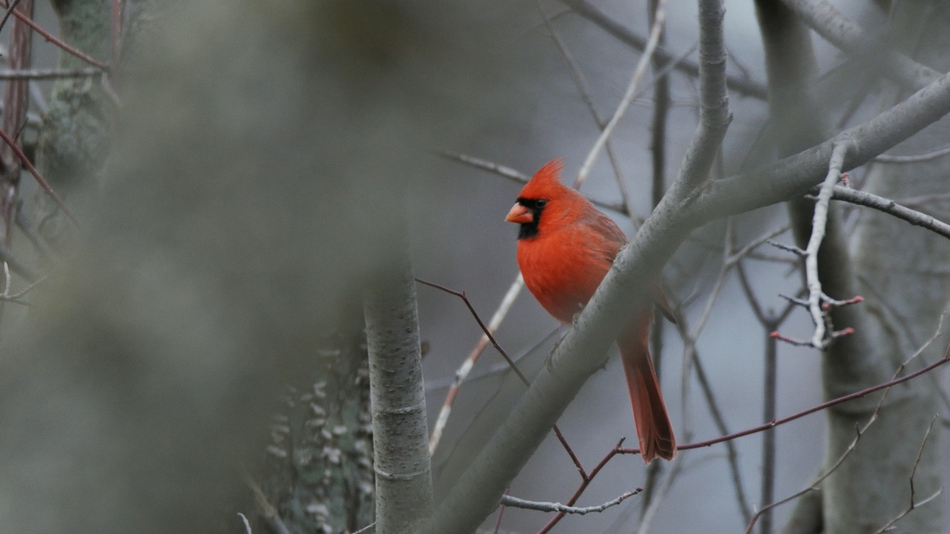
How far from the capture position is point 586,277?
258cm

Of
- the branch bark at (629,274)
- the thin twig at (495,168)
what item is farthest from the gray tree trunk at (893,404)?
the branch bark at (629,274)

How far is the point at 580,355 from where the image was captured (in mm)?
1599

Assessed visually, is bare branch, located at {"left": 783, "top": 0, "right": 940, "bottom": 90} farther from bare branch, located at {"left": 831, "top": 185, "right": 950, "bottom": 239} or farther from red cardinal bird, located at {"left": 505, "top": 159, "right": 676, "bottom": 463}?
red cardinal bird, located at {"left": 505, "top": 159, "right": 676, "bottom": 463}

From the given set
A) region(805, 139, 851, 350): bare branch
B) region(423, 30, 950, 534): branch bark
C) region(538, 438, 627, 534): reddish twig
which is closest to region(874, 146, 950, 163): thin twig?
region(538, 438, 627, 534): reddish twig

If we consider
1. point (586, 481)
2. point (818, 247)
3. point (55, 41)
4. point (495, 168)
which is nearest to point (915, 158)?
point (495, 168)

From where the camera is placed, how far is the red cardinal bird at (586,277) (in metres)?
2.54

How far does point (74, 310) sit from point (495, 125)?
51 cm

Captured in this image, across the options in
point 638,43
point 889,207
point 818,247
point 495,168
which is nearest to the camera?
point 818,247

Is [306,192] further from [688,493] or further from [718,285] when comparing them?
[688,493]

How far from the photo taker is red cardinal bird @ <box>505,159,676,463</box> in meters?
2.54

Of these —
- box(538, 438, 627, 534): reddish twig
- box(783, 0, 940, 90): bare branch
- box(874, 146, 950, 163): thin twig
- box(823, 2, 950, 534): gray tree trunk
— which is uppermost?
box(783, 0, 940, 90): bare branch

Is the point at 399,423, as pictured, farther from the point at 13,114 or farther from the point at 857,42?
the point at 13,114

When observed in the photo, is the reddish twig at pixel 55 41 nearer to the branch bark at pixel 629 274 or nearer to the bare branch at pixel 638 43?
the branch bark at pixel 629 274

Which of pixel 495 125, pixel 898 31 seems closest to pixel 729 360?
pixel 898 31
